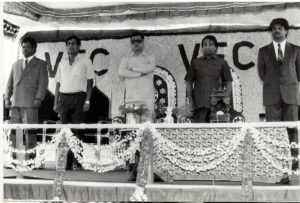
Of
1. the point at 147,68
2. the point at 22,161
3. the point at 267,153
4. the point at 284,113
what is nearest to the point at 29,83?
the point at 22,161

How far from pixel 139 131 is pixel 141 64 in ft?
3.59

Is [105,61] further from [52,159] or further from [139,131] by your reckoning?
[139,131]

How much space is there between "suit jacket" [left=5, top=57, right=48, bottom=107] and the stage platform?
1006 mm

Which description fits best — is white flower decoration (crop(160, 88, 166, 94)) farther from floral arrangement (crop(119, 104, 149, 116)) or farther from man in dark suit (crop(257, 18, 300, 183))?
man in dark suit (crop(257, 18, 300, 183))

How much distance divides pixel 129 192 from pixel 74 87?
169 centimetres

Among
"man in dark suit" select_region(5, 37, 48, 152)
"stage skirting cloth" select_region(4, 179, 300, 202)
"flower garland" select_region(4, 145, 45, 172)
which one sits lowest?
"stage skirting cloth" select_region(4, 179, 300, 202)

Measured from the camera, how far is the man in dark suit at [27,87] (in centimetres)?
534

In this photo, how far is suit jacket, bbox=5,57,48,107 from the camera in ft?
17.5

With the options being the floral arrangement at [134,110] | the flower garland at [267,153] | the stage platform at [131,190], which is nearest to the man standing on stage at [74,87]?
the floral arrangement at [134,110]

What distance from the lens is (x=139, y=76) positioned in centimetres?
524

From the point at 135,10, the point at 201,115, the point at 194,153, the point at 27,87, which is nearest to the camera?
the point at 194,153

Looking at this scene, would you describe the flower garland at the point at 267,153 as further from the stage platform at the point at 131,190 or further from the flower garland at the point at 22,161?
the flower garland at the point at 22,161

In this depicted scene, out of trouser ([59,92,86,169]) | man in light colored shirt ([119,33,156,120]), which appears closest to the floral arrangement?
man in light colored shirt ([119,33,156,120])

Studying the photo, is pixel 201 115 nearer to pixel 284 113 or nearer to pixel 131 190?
pixel 284 113
